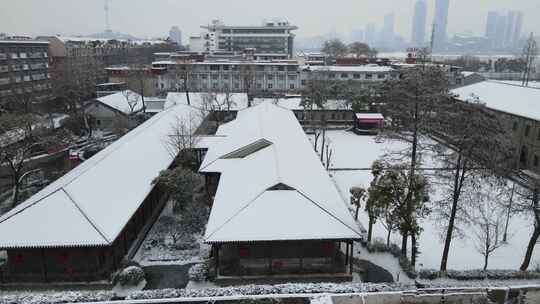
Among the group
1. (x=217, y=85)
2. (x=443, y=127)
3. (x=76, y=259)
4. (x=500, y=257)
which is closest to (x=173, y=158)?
(x=76, y=259)

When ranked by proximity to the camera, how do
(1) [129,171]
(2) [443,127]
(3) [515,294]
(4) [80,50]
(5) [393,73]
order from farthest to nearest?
(4) [80,50] < (5) [393,73] < (1) [129,171] < (2) [443,127] < (3) [515,294]

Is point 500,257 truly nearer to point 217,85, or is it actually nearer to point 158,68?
point 217,85

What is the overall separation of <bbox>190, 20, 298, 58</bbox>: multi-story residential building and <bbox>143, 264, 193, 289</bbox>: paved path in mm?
92007

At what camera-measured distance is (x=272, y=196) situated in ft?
56.9

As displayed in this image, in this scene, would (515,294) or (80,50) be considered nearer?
(515,294)

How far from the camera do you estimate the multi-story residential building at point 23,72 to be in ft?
154

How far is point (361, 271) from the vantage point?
675 inches

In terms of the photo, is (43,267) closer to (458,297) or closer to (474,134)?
(458,297)

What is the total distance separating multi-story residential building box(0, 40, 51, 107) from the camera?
47.1 meters

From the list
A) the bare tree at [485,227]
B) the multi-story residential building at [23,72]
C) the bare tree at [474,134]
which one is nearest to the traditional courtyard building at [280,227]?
the bare tree at [474,134]

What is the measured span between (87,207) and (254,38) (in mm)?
95017

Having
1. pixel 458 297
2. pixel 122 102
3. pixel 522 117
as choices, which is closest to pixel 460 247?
pixel 458 297

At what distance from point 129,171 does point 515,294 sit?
64.2 ft

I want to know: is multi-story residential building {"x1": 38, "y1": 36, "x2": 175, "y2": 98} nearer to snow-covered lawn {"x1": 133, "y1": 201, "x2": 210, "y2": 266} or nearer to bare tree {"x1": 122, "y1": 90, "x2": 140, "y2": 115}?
bare tree {"x1": 122, "y1": 90, "x2": 140, "y2": 115}
